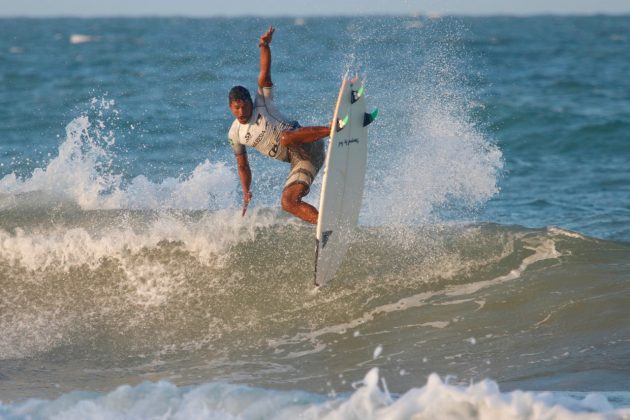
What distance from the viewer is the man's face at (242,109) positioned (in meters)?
7.37

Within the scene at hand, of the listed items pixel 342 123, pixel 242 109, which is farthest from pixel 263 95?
pixel 342 123

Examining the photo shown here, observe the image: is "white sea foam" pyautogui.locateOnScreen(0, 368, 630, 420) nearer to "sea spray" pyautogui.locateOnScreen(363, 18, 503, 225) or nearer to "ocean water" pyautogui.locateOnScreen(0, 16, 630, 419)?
"ocean water" pyautogui.locateOnScreen(0, 16, 630, 419)

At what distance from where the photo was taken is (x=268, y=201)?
11055mm

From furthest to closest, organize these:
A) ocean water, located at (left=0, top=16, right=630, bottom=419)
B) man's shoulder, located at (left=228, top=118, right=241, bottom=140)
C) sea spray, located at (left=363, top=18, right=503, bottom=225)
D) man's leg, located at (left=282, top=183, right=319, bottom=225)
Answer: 1. sea spray, located at (left=363, top=18, right=503, bottom=225)
2. man's shoulder, located at (left=228, top=118, right=241, bottom=140)
3. man's leg, located at (left=282, top=183, right=319, bottom=225)
4. ocean water, located at (left=0, top=16, right=630, bottom=419)

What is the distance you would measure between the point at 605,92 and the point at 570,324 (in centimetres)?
1696

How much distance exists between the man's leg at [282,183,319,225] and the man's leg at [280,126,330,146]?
0.41m

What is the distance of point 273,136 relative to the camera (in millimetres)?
7570

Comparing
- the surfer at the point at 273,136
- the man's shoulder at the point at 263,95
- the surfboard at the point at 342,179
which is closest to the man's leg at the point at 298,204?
the surfer at the point at 273,136

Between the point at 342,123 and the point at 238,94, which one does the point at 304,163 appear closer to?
the point at 342,123

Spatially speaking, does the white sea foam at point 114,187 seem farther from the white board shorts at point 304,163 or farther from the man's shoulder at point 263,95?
the man's shoulder at point 263,95

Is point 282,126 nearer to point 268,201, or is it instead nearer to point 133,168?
point 268,201

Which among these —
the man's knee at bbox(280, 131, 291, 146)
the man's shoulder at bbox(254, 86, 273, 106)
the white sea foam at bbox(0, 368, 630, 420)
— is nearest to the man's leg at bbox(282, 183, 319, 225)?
the man's knee at bbox(280, 131, 291, 146)

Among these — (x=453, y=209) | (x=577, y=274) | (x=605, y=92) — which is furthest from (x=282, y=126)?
(x=605, y=92)

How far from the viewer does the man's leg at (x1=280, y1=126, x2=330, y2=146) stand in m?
7.23
